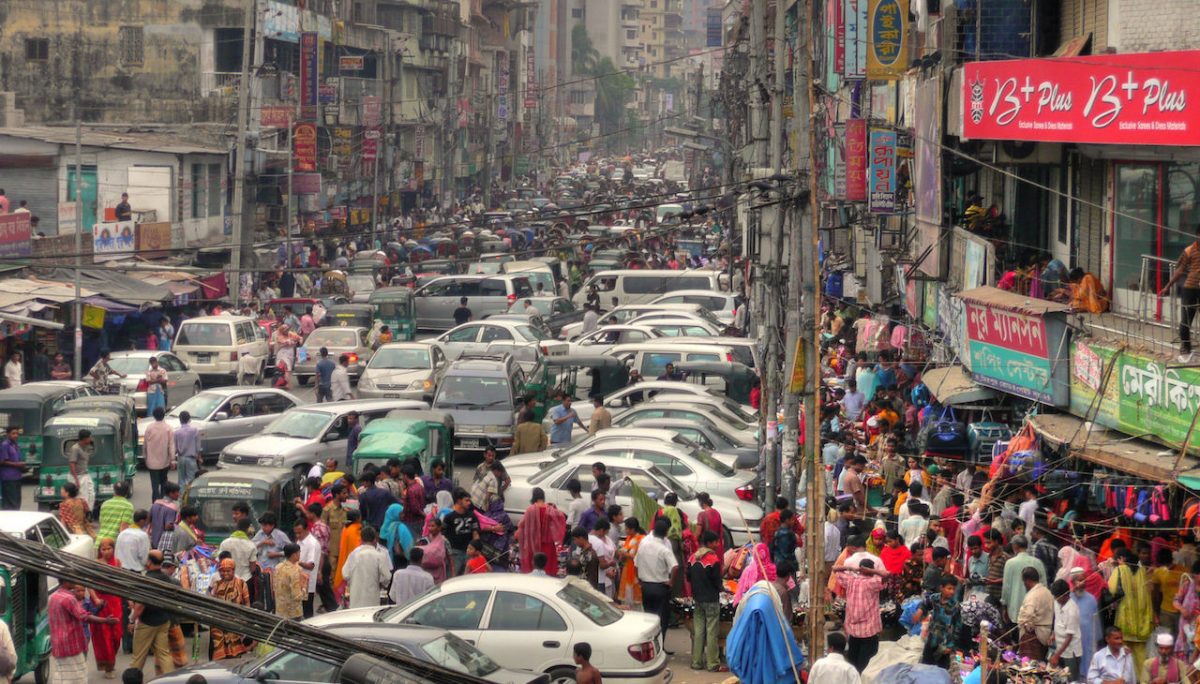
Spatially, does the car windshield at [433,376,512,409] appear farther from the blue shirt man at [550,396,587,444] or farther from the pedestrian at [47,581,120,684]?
the pedestrian at [47,581,120,684]

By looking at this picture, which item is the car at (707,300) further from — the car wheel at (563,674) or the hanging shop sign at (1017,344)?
the car wheel at (563,674)

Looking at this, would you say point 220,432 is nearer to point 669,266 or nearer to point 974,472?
point 974,472

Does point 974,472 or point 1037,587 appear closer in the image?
point 1037,587

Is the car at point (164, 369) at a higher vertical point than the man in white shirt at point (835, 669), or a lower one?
higher

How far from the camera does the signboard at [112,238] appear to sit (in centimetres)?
3909

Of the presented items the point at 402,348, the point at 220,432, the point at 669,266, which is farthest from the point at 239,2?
the point at 220,432

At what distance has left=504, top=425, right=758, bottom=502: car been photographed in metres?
20.8

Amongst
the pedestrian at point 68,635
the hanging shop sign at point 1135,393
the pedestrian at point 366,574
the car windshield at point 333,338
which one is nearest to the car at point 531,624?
the pedestrian at point 68,635

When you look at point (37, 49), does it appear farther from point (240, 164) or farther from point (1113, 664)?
point (1113, 664)

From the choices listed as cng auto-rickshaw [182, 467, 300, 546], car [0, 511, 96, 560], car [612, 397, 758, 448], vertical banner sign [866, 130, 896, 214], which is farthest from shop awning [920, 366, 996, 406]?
car [0, 511, 96, 560]

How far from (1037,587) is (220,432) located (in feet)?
48.1

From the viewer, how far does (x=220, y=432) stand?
25.5m

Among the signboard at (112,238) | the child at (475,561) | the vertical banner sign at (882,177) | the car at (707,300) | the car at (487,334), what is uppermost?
the vertical banner sign at (882,177)

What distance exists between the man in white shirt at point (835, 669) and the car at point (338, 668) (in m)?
2.04
